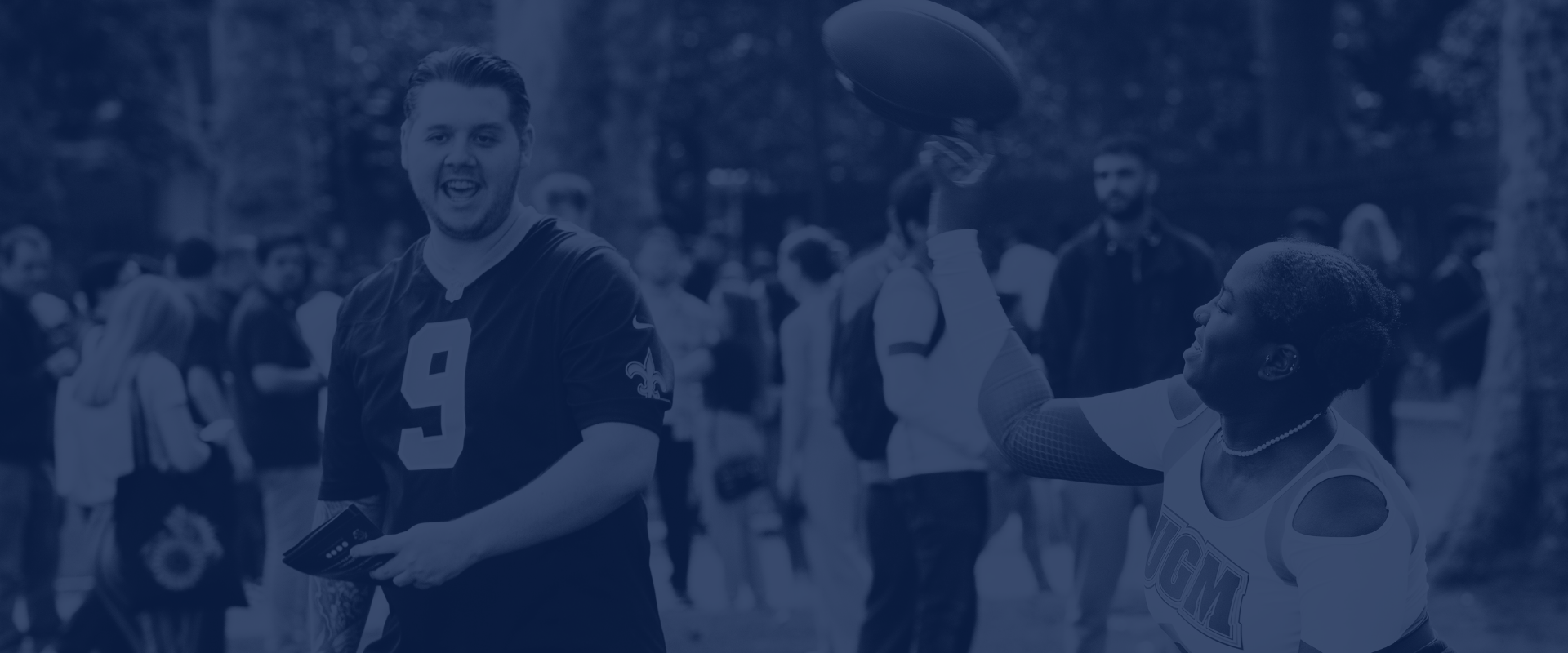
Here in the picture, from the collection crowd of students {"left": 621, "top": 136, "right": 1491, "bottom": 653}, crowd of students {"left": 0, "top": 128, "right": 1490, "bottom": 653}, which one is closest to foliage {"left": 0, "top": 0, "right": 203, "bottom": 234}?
crowd of students {"left": 0, "top": 128, "right": 1490, "bottom": 653}

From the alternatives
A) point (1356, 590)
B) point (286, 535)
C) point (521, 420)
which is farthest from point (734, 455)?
point (1356, 590)

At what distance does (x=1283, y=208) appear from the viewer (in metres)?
19.2

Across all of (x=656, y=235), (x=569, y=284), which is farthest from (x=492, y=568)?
(x=656, y=235)

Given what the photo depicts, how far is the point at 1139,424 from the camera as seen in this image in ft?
9.39

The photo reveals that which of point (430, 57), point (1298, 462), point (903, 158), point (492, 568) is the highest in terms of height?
point (903, 158)

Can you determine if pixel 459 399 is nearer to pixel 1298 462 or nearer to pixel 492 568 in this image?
pixel 492 568

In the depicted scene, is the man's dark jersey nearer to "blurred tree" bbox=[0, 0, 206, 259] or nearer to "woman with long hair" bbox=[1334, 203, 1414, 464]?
"woman with long hair" bbox=[1334, 203, 1414, 464]

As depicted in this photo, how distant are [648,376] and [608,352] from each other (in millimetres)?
83

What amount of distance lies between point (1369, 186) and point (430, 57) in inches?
686

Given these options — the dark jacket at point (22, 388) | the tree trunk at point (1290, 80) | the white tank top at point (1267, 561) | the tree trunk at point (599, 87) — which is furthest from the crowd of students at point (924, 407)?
the tree trunk at point (1290, 80)

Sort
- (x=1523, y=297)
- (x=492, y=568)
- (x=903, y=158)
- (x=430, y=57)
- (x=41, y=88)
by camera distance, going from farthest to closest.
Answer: (x=903, y=158) < (x=41, y=88) < (x=1523, y=297) < (x=430, y=57) < (x=492, y=568)

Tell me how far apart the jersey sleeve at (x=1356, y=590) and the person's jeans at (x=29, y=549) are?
6.28 meters

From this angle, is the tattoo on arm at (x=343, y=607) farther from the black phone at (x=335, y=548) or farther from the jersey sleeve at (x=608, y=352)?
the jersey sleeve at (x=608, y=352)

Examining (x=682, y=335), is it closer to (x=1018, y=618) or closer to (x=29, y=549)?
(x=1018, y=618)
